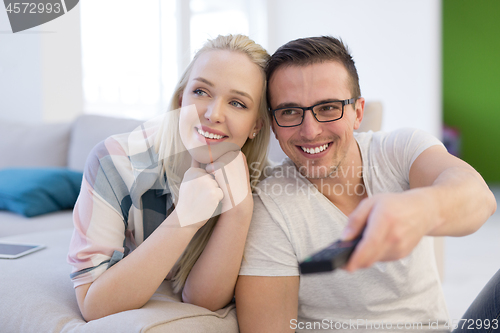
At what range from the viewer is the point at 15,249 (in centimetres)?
146

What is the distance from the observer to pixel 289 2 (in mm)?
5320

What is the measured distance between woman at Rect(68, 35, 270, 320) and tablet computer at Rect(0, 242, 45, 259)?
49 cm

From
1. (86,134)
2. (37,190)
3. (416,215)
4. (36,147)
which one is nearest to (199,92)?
(416,215)

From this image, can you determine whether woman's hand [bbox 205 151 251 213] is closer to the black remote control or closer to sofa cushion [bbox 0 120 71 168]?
the black remote control

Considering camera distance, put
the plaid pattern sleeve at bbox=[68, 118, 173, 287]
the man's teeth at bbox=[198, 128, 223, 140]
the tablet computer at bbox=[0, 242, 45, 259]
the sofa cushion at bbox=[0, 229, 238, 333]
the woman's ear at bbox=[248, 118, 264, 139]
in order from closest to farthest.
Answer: the sofa cushion at bbox=[0, 229, 238, 333]
the plaid pattern sleeve at bbox=[68, 118, 173, 287]
the man's teeth at bbox=[198, 128, 223, 140]
the woman's ear at bbox=[248, 118, 264, 139]
the tablet computer at bbox=[0, 242, 45, 259]

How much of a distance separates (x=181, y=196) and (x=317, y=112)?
0.44m

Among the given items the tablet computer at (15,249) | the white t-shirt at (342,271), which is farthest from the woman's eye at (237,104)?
the tablet computer at (15,249)

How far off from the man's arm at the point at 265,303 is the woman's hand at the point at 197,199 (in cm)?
20

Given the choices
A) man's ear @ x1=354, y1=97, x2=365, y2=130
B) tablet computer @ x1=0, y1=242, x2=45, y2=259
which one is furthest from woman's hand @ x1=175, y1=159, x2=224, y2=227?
tablet computer @ x1=0, y1=242, x2=45, y2=259

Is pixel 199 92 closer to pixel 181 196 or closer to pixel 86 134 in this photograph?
pixel 181 196

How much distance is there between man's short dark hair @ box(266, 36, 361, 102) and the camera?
1.14 m

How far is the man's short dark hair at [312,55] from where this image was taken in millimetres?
1144

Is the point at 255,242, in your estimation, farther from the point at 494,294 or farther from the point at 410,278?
the point at 494,294

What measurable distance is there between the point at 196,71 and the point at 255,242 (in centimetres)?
50
